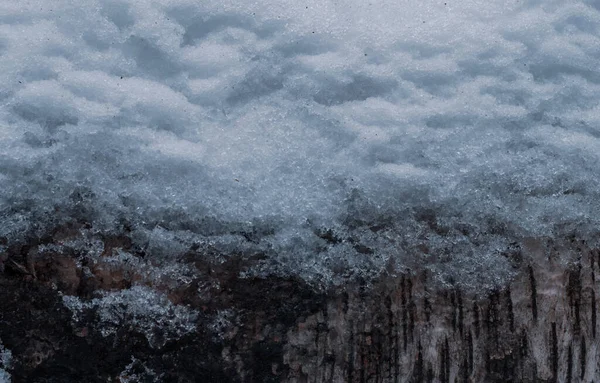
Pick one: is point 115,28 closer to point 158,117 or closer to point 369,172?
point 158,117

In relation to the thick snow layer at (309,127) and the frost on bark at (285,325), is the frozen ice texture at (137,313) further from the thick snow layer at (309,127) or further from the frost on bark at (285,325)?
the thick snow layer at (309,127)

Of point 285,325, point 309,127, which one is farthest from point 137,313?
point 309,127

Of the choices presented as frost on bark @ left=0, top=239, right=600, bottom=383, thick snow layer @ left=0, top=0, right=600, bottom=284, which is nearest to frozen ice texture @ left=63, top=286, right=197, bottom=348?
frost on bark @ left=0, top=239, right=600, bottom=383

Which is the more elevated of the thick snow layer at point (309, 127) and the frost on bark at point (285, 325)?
the thick snow layer at point (309, 127)

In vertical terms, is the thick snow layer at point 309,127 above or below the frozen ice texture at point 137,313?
above

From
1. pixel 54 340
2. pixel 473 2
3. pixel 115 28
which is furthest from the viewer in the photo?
pixel 473 2

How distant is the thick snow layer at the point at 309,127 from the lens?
1775 millimetres

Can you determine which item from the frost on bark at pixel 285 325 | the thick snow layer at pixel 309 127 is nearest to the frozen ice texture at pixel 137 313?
the frost on bark at pixel 285 325

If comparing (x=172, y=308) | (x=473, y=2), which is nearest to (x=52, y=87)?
(x=172, y=308)

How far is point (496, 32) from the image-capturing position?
2.03m

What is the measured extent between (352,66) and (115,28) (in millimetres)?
764

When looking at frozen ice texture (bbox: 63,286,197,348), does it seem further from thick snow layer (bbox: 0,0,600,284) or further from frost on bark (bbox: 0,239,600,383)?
thick snow layer (bbox: 0,0,600,284)

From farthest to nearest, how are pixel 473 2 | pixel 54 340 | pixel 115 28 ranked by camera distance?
pixel 473 2
pixel 115 28
pixel 54 340

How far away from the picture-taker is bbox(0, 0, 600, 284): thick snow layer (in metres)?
1.78
